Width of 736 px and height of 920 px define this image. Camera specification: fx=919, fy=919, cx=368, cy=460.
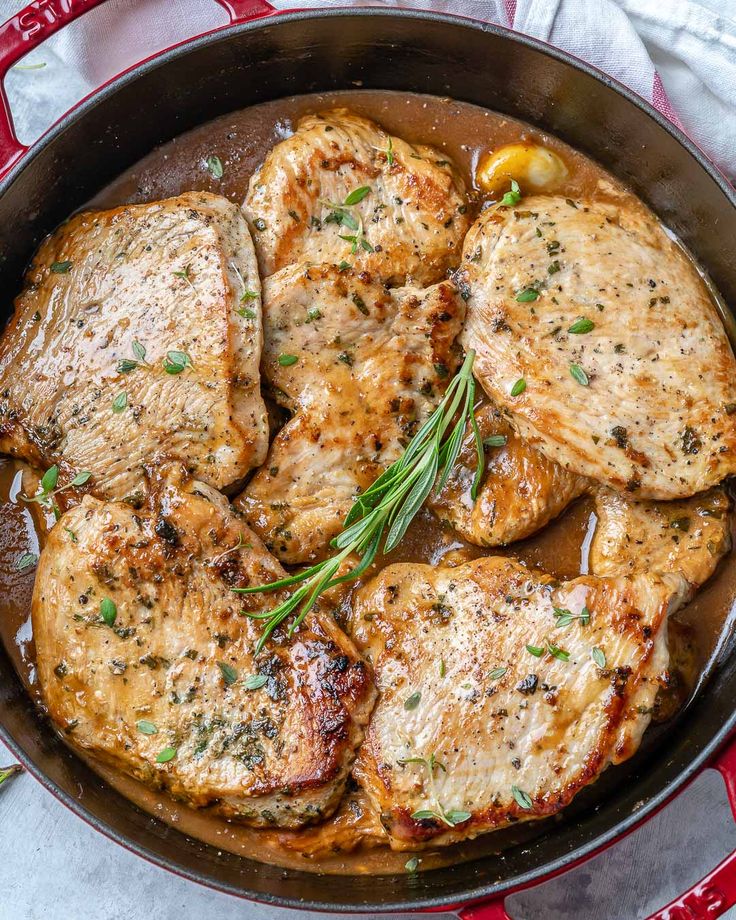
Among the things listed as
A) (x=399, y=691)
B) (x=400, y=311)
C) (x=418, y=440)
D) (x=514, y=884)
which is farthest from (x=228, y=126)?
(x=514, y=884)

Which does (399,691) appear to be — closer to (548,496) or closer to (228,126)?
(548,496)

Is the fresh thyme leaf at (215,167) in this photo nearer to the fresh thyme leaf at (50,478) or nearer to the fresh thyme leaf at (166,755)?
the fresh thyme leaf at (50,478)

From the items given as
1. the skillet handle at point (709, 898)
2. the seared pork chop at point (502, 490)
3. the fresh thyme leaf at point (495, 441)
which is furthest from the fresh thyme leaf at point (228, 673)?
the skillet handle at point (709, 898)

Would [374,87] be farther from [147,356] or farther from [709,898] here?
[709,898]

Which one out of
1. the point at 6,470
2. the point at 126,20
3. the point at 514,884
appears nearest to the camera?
the point at 514,884

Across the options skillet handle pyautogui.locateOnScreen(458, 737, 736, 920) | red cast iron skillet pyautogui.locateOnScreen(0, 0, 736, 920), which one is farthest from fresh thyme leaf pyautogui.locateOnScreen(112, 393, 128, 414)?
skillet handle pyautogui.locateOnScreen(458, 737, 736, 920)

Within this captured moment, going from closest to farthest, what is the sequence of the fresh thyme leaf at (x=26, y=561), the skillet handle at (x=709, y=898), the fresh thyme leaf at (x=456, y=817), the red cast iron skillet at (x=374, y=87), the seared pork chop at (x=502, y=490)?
the skillet handle at (x=709, y=898), the fresh thyme leaf at (x=456, y=817), the red cast iron skillet at (x=374, y=87), the seared pork chop at (x=502, y=490), the fresh thyme leaf at (x=26, y=561)
